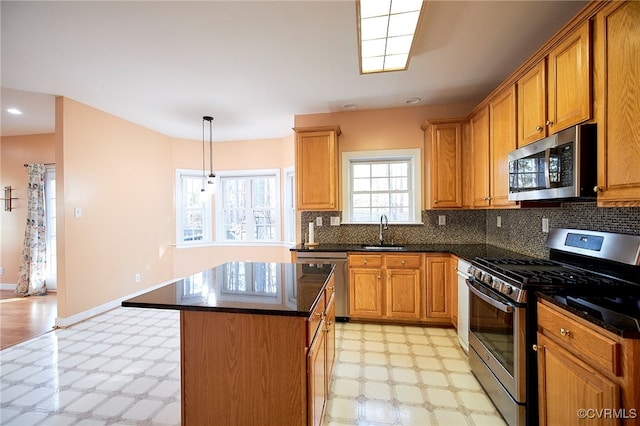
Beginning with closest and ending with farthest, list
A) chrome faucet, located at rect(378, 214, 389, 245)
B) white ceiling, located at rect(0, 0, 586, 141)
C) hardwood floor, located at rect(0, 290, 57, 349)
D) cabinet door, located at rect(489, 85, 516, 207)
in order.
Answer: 1. white ceiling, located at rect(0, 0, 586, 141)
2. cabinet door, located at rect(489, 85, 516, 207)
3. hardwood floor, located at rect(0, 290, 57, 349)
4. chrome faucet, located at rect(378, 214, 389, 245)

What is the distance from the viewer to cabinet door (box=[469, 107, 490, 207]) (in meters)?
2.76

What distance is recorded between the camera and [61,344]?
2.80 metres

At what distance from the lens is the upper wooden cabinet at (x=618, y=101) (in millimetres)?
1267

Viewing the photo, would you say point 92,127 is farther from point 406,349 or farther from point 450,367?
point 450,367

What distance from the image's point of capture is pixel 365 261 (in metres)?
3.21

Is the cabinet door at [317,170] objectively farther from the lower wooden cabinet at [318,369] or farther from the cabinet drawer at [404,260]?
the lower wooden cabinet at [318,369]

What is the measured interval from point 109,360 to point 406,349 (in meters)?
2.81

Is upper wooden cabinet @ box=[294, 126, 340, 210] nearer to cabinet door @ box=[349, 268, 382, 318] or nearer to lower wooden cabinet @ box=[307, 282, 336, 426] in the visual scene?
cabinet door @ box=[349, 268, 382, 318]

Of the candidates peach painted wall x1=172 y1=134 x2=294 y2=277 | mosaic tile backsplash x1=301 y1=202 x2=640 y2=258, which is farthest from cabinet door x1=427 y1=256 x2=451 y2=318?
peach painted wall x1=172 y1=134 x2=294 y2=277

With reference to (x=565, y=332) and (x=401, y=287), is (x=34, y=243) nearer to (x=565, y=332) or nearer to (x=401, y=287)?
(x=401, y=287)

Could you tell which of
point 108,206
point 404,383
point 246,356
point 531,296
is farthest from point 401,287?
point 108,206

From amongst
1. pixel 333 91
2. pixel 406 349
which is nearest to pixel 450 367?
pixel 406 349

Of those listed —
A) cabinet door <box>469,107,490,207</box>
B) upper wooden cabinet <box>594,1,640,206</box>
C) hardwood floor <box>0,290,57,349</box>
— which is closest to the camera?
upper wooden cabinet <box>594,1,640,206</box>

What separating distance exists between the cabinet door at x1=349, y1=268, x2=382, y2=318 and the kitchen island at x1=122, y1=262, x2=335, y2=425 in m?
1.80
